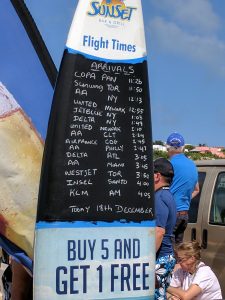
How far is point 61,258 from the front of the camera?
299 centimetres

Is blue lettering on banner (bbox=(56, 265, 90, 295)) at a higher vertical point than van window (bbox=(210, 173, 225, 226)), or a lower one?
lower

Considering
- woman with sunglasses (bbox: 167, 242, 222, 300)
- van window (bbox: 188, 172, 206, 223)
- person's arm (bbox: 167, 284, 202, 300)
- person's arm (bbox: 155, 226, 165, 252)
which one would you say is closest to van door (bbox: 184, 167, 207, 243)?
van window (bbox: 188, 172, 206, 223)

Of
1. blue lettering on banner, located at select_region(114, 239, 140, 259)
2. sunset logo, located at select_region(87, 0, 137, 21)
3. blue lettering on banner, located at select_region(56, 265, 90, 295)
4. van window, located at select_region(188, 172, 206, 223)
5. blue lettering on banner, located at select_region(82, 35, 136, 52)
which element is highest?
sunset logo, located at select_region(87, 0, 137, 21)

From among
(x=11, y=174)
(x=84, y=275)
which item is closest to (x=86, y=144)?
(x=11, y=174)

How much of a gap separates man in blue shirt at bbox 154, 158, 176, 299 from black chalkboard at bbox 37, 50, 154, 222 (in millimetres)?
1029

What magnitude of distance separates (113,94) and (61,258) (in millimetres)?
920

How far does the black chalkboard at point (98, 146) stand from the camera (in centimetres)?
302

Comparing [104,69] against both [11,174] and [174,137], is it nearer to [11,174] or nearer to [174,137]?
[11,174]

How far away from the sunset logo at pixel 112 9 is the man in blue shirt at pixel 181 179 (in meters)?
2.91

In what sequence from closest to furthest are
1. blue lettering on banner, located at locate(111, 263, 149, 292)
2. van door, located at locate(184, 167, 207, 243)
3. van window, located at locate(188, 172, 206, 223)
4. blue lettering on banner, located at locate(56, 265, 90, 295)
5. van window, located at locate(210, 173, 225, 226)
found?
blue lettering on banner, located at locate(56, 265, 90, 295) < blue lettering on banner, located at locate(111, 263, 149, 292) < van window, located at locate(210, 173, 225, 226) < van door, located at locate(184, 167, 207, 243) < van window, located at locate(188, 172, 206, 223)

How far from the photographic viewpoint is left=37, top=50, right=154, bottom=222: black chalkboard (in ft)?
9.90

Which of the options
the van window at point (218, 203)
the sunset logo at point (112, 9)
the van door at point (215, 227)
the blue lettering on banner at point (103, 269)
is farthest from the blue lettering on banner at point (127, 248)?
the van window at point (218, 203)

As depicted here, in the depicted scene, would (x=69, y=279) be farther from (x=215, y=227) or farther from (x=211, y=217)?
(x=211, y=217)

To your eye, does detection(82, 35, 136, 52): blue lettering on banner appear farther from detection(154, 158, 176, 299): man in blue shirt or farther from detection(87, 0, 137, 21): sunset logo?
detection(154, 158, 176, 299): man in blue shirt
